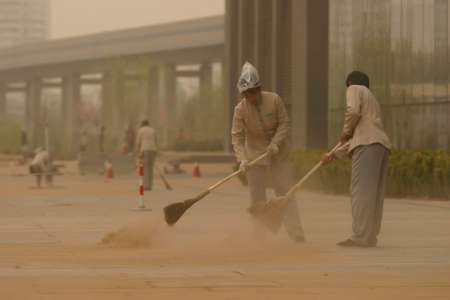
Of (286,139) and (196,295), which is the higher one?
(286,139)

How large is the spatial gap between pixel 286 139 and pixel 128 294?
571 centimetres

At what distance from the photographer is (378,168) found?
15930mm

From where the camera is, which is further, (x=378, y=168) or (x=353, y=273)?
(x=378, y=168)

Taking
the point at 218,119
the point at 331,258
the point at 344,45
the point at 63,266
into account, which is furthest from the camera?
the point at 218,119

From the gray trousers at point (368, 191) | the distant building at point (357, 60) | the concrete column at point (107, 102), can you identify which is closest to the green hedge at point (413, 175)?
the distant building at point (357, 60)

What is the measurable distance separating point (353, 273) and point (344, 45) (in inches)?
1109

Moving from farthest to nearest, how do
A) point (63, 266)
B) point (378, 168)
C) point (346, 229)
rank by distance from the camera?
point (346, 229) < point (378, 168) < point (63, 266)

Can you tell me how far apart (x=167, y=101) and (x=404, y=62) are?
323 ft

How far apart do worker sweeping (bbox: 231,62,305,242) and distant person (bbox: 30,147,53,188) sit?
22.9m

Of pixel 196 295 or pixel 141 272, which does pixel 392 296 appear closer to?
pixel 196 295

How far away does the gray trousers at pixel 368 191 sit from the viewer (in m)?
15.8

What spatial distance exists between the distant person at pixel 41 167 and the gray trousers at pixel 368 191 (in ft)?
77.9

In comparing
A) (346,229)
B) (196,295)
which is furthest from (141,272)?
(346,229)

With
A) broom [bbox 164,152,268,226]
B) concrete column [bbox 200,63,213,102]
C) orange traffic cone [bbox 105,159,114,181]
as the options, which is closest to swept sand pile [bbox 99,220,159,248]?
broom [bbox 164,152,268,226]
